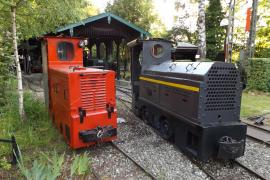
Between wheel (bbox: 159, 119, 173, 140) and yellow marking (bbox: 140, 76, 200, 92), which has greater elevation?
yellow marking (bbox: 140, 76, 200, 92)

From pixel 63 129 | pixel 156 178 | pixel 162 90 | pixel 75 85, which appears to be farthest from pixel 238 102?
pixel 63 129

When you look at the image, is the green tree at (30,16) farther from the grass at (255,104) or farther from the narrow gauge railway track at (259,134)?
the grass at (255,104)

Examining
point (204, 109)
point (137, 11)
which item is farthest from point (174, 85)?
point (137, 11)

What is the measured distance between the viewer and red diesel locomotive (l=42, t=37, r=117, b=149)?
498cm

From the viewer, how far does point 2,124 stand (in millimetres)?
6215

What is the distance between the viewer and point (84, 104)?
5164mm

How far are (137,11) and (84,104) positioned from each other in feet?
66.7

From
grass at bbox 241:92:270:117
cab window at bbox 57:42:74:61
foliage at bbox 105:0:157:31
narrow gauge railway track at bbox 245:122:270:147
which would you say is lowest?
narrow gauge railway track at bbox 245:122:270:147

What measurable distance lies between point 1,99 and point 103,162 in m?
4.39

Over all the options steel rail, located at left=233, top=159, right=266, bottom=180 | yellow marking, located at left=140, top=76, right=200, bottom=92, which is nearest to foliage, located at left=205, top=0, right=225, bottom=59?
yellow marking, located at left=140, top=76, right=200, bottom=92

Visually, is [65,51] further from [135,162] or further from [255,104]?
[255,104]

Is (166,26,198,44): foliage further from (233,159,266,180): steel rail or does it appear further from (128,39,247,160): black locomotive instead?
(233,159,266,180): steel rail

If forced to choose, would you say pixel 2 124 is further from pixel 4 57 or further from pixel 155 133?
pixel 155 133

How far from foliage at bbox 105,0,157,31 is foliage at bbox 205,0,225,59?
5693 millimetres
